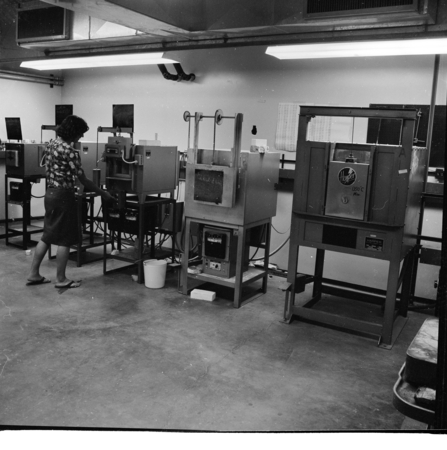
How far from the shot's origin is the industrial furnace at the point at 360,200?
3.28 m

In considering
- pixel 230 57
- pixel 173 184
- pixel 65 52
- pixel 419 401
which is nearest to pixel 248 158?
pixel 173 184

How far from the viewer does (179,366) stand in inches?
117

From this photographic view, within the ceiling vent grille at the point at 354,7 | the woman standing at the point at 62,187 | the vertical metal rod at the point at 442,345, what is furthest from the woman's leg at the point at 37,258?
the vertical metal rod at the point at 442,345

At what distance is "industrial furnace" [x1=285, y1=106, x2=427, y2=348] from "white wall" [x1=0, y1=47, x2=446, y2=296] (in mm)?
986

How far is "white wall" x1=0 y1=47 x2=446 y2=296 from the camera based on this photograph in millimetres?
4438

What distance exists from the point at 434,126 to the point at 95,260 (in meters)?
3.68

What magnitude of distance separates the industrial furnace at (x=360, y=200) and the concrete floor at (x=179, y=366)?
444 mm

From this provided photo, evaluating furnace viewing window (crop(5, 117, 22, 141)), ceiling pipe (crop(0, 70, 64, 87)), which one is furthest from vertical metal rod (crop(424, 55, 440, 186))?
ceiling pipe (crop(0, 70, 64, 87))

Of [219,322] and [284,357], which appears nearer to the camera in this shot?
[284,357]

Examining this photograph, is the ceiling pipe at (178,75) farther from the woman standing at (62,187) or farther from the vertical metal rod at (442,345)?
the vertical metal rod at (442,345)

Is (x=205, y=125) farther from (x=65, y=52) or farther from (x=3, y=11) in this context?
(x=3, y=11)

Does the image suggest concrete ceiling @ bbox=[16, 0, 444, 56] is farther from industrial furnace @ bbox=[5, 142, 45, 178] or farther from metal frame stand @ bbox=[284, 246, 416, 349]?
metal frame stand @ bbox=[284, 246, 416, 349]

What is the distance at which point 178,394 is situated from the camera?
2.64 m

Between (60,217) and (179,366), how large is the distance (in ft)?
6.13
